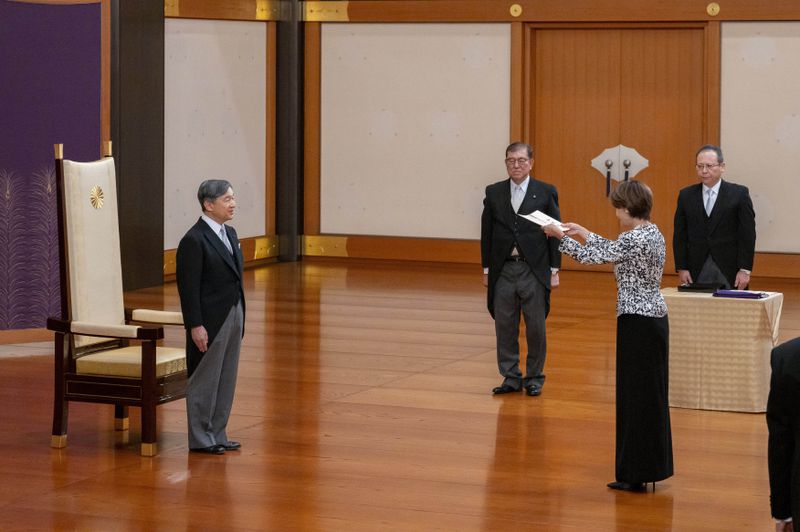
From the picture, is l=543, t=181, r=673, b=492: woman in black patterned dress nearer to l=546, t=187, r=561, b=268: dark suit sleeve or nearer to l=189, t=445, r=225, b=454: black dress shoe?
l=189, t=445, r=225, b=454: black dress shoe

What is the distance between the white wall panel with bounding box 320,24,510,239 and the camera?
14585 mm

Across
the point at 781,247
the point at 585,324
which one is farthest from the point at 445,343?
the point at 781,247

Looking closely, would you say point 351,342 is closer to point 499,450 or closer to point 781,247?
point 499,450

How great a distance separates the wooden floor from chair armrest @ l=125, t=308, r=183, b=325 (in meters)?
0.58

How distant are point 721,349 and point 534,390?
3.54ft

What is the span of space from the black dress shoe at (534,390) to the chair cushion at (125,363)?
2202 mm

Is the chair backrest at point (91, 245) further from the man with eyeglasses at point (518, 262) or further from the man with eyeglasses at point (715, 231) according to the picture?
the man with eyeglasses at point (715, 231)

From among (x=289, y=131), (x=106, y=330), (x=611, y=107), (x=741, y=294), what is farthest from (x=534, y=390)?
(x=289, y=131)

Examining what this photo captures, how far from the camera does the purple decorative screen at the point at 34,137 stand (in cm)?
938

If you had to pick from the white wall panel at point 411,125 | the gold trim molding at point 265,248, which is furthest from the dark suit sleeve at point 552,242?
the gold trim molding at point 265,248

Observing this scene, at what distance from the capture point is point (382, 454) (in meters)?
6.38

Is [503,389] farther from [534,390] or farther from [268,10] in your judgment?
[268,10]

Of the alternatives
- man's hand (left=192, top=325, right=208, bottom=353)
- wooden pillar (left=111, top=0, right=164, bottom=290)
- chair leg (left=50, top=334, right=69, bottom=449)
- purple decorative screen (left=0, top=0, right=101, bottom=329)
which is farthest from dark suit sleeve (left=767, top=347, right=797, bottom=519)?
wooden pillar (left=111, top=0, right=164, bottom=290)

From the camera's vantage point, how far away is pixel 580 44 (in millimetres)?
14328
